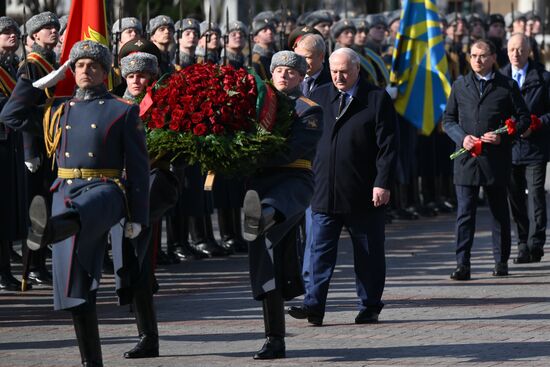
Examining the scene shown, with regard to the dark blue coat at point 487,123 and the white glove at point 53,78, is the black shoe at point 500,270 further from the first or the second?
the white glove at point 53,78

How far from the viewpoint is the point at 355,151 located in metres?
11.4

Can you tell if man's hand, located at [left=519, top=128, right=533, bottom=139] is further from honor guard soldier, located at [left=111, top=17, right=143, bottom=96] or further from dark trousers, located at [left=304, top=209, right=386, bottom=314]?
dark trousers, located at [left=304, top=209, right=386, bottom=314]

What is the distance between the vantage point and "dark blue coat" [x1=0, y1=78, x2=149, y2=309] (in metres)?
9.13

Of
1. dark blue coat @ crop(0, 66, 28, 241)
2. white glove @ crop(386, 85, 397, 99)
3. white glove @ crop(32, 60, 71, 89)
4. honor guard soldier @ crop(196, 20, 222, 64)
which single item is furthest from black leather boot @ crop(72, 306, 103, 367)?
white glove @ crop(386, 85, 397, 99)

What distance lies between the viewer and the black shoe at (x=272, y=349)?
32.2ft

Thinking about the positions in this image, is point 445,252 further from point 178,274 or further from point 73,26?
point 73,26

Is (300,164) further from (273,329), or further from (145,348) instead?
(145,348)

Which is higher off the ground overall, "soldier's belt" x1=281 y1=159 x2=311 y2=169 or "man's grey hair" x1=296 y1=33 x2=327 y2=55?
"man's grey hair" x1=296 y1=33 x2=327 y2=55

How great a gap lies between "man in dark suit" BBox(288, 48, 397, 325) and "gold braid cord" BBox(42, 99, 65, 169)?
2.35 m

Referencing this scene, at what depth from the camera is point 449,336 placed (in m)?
10.7

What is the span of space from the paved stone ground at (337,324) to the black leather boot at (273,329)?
78 mm

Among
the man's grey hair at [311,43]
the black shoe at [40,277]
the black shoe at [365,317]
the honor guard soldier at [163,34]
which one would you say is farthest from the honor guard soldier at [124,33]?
the black shoe at [365,317]

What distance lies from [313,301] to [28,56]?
352cm

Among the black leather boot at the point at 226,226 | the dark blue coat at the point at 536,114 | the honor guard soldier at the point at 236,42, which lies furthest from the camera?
the honor guard soldier at the point at 236,42
